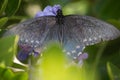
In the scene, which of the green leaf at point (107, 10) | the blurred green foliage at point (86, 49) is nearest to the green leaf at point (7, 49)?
the blurred green foliage at point (86, 49)

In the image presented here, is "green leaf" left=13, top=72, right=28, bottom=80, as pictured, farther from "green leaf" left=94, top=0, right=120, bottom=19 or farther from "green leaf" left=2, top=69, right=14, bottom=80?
"green leaf" left=94, top=0, right=120, bottom=19

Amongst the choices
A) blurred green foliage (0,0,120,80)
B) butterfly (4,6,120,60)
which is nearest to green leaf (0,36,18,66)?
blurred green foliage (0,0,120,80)

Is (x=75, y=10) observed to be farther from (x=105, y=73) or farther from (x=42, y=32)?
(x=42, y=32)

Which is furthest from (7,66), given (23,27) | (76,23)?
(76,23)

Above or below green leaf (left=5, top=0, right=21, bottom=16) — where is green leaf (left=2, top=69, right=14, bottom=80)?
below

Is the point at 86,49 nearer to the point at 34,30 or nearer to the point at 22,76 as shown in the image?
the point at 34,30

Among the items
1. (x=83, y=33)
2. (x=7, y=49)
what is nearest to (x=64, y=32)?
(x=83, y=33)
